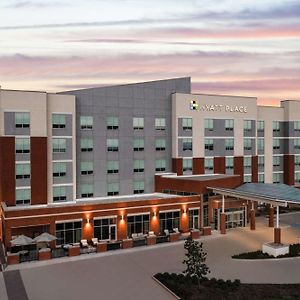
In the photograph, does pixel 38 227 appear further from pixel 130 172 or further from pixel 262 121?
pixel 262 121

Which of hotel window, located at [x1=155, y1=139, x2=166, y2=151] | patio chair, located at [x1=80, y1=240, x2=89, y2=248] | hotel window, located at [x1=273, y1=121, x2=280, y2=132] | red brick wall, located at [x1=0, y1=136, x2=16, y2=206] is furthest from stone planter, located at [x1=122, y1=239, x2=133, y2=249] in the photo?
hotel window, located at [x1=273, y1=121, x2=280, y2=132]

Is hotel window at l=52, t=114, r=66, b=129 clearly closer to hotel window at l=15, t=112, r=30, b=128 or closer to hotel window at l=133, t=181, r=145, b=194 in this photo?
hotel window at l=15, t=112, r=30, b=128

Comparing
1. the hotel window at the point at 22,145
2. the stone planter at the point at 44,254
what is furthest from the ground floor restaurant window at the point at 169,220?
the hotel window at the point at 22,145

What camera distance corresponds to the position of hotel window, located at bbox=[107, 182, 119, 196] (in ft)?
148

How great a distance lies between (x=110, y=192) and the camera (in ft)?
148

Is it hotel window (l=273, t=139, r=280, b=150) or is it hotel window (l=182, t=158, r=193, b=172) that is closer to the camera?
hotel window (l=182, t=158, r=193, b=172)

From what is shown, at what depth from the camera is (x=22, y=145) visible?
3934cm

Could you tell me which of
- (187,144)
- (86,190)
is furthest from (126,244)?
(187,144)

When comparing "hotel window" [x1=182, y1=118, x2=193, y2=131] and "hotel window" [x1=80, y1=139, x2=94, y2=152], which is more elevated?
"hotel window" [x1=182, y1=118, x2=193, y2=131]

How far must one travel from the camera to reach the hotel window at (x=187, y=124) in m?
48.5

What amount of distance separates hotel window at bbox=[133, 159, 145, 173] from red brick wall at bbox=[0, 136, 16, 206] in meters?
14.0

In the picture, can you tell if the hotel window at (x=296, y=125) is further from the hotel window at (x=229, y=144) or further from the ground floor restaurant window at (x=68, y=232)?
the ground floor restaurant window at (x=68, y=232)

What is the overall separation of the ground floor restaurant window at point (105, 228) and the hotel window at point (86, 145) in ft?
29.5

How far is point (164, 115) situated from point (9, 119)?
59.9 feet
